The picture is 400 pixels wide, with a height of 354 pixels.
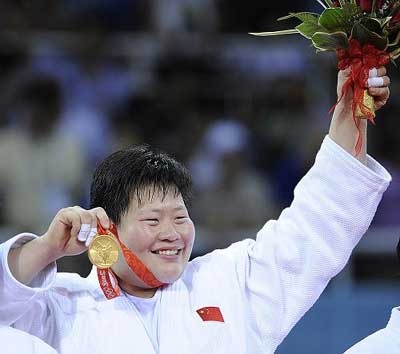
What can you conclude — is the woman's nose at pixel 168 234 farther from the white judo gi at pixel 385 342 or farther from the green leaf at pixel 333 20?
the green leaf at pixel 333 20

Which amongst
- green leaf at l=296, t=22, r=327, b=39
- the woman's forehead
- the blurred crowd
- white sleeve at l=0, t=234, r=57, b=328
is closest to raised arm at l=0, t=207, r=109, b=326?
white sleeve at l=0, t=234, r=57, b=328

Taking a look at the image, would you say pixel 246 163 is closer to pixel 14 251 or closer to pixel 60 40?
pixel 60 40

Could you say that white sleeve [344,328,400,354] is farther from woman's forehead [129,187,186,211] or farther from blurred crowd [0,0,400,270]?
blurred crowd [0,0,400,270]

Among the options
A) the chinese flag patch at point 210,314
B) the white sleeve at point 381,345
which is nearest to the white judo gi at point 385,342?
the white sleeve at point 381,345

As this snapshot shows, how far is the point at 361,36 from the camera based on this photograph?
2352mm

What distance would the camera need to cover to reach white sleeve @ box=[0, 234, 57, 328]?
248 cm

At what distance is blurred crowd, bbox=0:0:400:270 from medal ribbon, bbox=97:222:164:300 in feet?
8.86

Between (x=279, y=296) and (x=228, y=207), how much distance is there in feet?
9.95

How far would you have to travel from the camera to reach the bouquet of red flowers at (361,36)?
2.35 meters

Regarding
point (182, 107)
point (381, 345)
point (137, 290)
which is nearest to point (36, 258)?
point (137, 290)

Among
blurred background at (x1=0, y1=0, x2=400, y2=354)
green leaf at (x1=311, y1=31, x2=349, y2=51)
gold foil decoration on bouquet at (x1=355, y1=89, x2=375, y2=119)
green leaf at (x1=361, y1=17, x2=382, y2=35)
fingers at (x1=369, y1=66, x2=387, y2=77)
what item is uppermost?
green leaf at (x1=361, y1=17, x2=382, y2=35)

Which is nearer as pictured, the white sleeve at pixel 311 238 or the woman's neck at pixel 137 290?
the white sleeve at pixel 311 238

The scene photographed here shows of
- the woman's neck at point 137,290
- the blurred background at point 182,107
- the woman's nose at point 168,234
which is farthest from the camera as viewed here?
the blurred background at point 182,107

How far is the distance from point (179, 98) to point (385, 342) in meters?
3.84
